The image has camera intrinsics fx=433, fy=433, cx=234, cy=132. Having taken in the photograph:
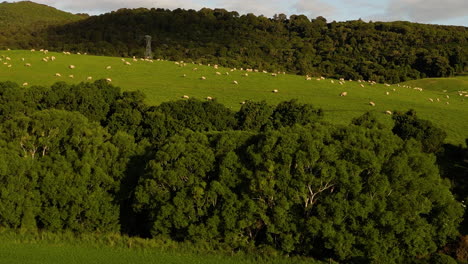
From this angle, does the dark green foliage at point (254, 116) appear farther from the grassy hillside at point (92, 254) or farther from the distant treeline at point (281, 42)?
the distant treeline at point (281, 42)

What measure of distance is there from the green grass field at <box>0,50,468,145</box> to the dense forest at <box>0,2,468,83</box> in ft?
136

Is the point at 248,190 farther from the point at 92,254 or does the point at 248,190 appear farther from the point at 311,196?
the point at 92,254

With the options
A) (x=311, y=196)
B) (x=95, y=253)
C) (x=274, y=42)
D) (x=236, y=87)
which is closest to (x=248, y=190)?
(x=311, y=196)

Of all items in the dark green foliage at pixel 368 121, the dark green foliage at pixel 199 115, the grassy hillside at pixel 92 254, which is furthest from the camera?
the dark green foliage at pixel 199 115

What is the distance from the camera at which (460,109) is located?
5444 cm

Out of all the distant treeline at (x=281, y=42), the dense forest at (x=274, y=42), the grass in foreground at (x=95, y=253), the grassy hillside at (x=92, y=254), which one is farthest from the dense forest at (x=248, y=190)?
the dense forest at (x=274, y=42)

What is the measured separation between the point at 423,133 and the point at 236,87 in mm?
25059

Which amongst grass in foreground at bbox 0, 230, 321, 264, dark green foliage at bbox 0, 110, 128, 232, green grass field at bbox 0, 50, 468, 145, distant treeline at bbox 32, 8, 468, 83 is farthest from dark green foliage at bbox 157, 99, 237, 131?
distant treeline at bbox 32, 8, 468, 83

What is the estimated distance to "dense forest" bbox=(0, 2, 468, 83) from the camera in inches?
4528

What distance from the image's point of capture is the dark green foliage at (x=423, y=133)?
39094 mm

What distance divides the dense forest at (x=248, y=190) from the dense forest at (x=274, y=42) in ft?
244

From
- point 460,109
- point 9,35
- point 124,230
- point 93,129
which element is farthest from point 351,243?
point 9,35

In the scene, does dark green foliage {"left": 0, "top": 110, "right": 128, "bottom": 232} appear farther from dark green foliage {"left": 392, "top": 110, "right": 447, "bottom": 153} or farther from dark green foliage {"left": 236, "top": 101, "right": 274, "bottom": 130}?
dark green foliage {"left": 392, "top": 110, "right": 447, "bottom": 153}

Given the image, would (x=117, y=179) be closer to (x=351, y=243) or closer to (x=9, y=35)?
(x=351, y=243)
